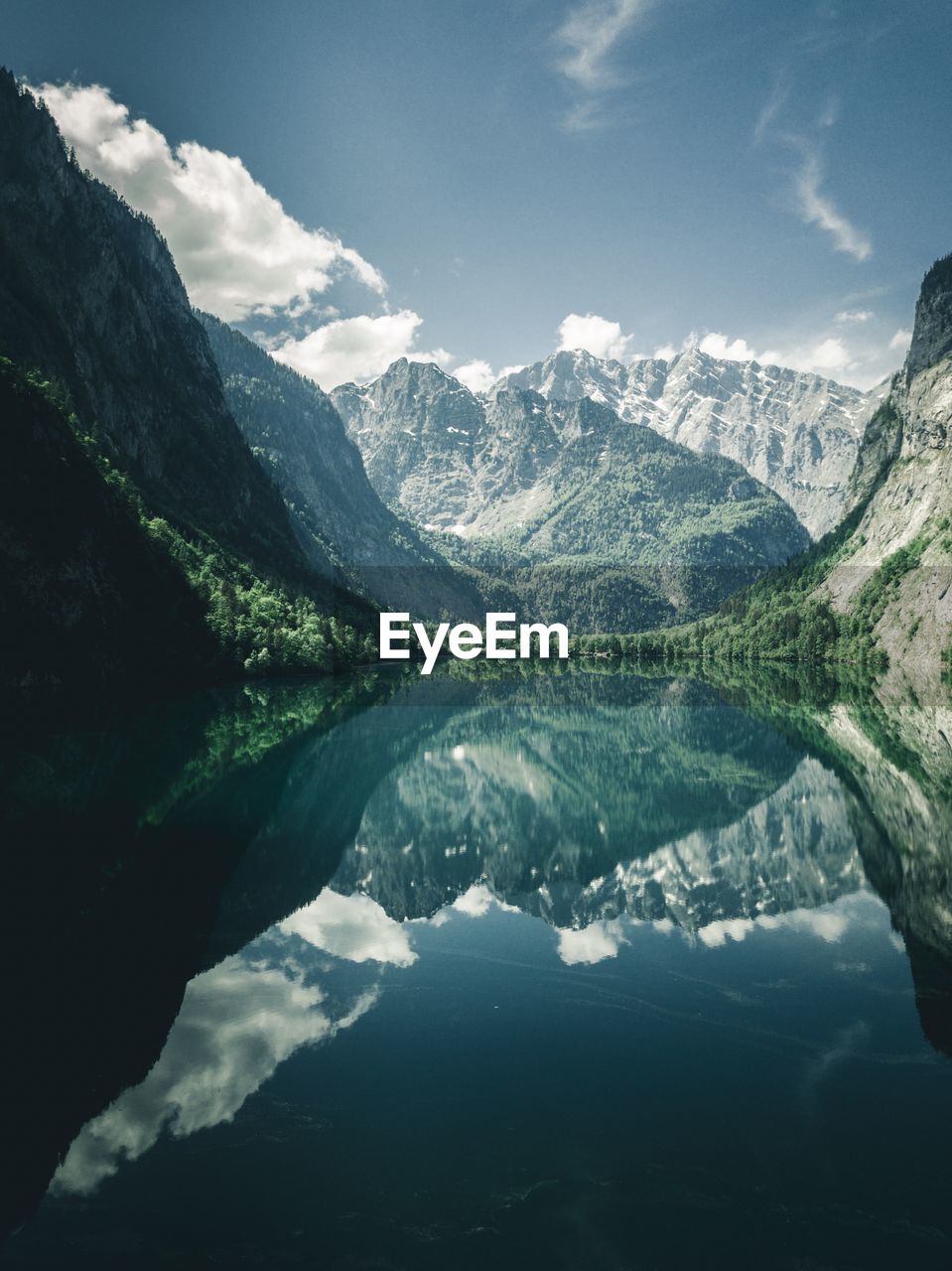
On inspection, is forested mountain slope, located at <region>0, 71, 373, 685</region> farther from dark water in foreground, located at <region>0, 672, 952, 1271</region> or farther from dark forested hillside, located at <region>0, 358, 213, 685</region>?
dark water in foreground, located at <region>0, 672, 952, 1271</region>

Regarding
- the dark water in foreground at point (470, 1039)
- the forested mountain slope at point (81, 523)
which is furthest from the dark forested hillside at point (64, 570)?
the dark water in foreground at point (470, 1039)

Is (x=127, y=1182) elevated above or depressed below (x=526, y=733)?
below

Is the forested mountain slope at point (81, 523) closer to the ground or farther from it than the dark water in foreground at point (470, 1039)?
farther from it

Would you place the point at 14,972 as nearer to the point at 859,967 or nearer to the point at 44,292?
the point at 859,967

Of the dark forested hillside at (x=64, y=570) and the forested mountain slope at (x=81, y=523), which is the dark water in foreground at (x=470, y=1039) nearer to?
the dark forested hillside at (x=64, y=570)

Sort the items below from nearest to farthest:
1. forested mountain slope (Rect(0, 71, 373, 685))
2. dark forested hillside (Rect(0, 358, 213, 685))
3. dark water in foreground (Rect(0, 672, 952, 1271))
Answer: dark water in foreground (Rect(0, 672, 952, 1271)), dark forested hillside (Rect(0, 358, 213, 685)), forested mountain slope (Rect(0, 71, 373, 685))

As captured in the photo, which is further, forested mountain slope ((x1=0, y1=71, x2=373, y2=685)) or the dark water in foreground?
forested mountain slope ((x1=0, y1=71, x2=373, y2=685))

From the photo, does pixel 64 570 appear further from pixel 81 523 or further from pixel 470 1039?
pixel 470 1039

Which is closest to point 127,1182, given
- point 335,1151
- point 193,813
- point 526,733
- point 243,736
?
point 335,1151

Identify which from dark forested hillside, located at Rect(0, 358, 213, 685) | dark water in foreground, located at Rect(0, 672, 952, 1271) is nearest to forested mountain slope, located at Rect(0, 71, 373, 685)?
dark forested hillside, located at Rect(0, 358, 213, 685)
